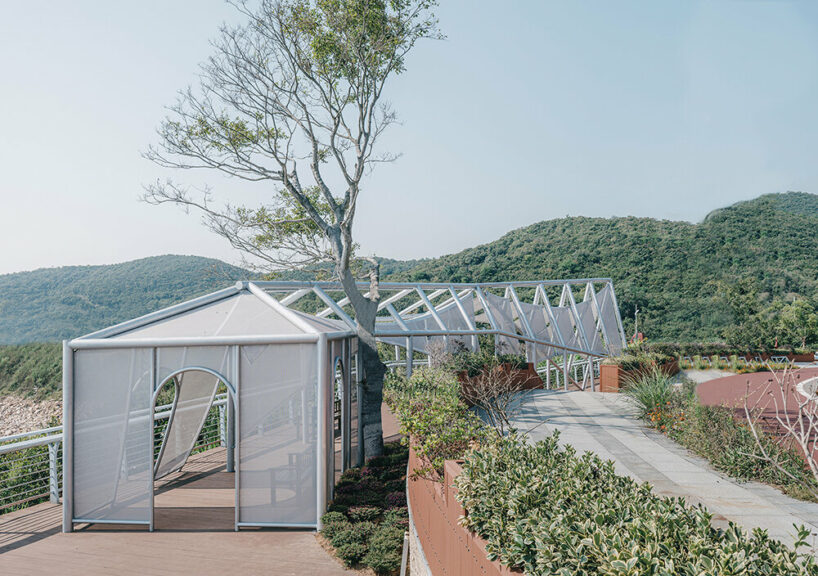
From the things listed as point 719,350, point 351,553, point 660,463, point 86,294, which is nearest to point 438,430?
point 351,553

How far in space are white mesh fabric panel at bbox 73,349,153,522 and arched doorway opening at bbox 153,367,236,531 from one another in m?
0.33

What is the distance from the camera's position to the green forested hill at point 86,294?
170ft

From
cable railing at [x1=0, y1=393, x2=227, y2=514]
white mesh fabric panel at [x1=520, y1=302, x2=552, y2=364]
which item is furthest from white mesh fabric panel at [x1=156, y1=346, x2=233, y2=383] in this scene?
white mesh fabric panel at [x1=520, y1=302, x2=552, y2=364]

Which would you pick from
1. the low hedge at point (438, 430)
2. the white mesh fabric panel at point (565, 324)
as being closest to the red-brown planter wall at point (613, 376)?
the white mesh fabric panel at point (565, 324)

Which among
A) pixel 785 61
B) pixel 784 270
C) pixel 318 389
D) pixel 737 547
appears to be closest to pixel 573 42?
pixel 318 389

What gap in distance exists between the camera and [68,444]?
292 inches

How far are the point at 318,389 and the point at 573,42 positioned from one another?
10.3 meters

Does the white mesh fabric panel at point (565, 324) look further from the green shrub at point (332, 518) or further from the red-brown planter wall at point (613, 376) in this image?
the green shrub at point (332, 518)

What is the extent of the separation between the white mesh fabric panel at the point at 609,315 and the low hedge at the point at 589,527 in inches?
958

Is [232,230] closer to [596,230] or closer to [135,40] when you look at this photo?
[135,40]

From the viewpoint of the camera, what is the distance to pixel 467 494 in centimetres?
399

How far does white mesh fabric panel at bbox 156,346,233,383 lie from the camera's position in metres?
7.55

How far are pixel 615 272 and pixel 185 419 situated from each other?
48084 mm

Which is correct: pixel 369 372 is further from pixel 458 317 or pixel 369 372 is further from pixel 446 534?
pixel 458 317
